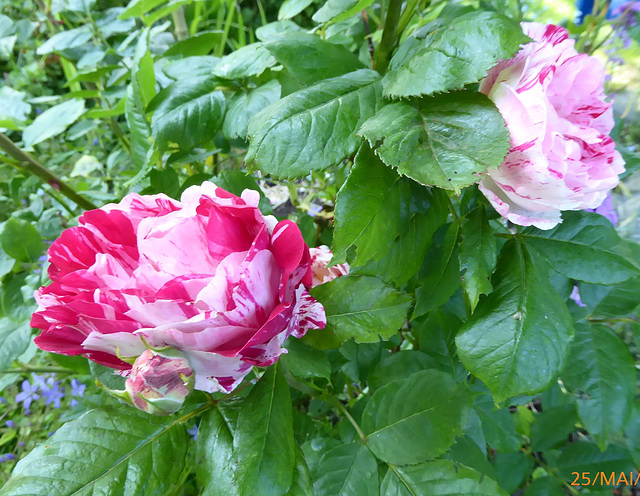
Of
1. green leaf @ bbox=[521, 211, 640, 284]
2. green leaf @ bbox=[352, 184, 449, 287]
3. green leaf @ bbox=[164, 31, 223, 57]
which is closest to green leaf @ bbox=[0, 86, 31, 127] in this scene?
green leaf @ bbox=[164, 31, 223, 57]

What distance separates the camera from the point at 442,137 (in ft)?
0.84

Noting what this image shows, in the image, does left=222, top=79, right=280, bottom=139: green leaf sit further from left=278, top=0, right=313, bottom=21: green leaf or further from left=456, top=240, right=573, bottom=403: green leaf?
left=456, top=240, right=573, bottom=403: green leaf

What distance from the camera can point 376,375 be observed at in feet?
1.51

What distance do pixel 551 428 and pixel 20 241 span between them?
746mm

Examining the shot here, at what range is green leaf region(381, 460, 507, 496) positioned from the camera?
307 mm

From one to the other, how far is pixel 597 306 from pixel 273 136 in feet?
1.25

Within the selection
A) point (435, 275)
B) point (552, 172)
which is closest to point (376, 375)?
point (435, 275)

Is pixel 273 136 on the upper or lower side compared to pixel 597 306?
upper

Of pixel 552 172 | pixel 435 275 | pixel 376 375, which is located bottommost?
pixel 376 375

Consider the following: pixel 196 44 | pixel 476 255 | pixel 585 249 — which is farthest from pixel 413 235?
pixel 196 44

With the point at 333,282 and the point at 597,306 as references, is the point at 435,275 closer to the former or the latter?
the point at 333,282

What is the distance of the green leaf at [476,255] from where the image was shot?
289mm

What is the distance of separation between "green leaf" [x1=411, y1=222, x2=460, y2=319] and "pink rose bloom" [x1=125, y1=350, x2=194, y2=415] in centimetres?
19

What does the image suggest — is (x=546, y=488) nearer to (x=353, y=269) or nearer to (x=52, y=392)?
(x=353, y=269)
